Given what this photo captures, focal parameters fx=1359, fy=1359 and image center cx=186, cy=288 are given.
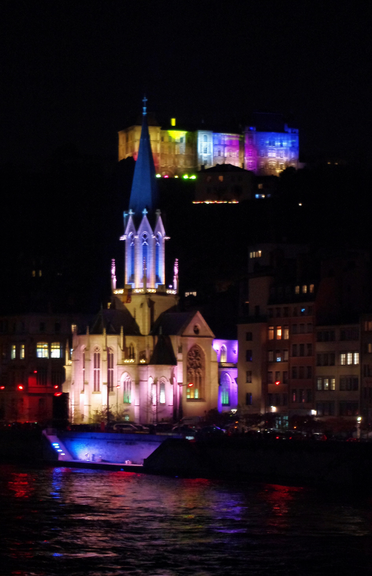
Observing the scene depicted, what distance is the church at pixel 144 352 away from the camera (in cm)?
12394

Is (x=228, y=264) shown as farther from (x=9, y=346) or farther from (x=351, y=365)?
(x=351, y=365)

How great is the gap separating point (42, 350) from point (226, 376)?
72.3ft

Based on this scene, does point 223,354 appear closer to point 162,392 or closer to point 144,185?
point 162,392

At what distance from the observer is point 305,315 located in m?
120

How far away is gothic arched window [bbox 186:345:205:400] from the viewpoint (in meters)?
127

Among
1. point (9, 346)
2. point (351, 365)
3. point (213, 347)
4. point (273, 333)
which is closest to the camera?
point (351, 365)

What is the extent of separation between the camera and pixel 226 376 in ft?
436

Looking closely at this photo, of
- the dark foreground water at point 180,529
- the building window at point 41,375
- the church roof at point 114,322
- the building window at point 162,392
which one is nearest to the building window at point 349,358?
the building window at point 162,392

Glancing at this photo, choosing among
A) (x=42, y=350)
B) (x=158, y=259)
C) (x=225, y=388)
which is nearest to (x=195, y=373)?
(x=225, y=388)

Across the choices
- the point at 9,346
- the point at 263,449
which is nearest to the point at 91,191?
the point at 9,346

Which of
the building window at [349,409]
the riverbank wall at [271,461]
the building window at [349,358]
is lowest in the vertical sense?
the riverbank wall at [271,461]

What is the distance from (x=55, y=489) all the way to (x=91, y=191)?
10973 centimetres

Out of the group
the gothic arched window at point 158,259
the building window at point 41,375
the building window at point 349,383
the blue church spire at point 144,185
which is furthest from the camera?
the building window at point 41,375

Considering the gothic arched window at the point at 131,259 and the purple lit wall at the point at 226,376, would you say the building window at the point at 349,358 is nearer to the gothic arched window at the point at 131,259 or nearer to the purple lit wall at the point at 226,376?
the purple lit wall at the point at 226,376
